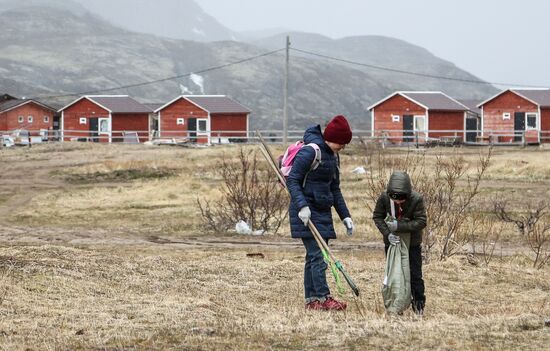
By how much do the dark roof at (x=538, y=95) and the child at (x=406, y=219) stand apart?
50628 millimetres

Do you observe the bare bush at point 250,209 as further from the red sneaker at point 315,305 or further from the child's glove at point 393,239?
the child's glove at point 393,239

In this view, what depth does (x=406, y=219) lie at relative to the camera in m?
9.41

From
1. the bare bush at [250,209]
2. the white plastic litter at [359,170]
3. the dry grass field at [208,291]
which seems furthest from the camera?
the white plastic litter at [359,170]

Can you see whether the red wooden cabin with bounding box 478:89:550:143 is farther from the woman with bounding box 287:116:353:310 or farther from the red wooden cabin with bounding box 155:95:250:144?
the woman with bounding box 287:116:353:310

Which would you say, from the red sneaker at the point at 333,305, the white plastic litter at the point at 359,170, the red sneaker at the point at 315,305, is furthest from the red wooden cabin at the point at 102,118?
the red sneaker at the point at 333,305

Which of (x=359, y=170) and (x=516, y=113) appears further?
(x=516, y=113)

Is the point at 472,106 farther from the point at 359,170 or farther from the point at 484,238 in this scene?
the point at 484,238

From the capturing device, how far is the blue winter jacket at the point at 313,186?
9.31 metres

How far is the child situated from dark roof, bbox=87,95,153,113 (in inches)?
2195

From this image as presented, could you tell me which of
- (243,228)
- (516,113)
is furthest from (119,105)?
(243,228)

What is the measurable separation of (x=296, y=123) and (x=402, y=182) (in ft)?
380

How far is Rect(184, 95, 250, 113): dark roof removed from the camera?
62.3 meters

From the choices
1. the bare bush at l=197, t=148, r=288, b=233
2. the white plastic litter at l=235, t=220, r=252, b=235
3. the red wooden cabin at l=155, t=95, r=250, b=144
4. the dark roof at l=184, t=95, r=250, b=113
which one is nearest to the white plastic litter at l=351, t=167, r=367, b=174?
the bare bush at l=197, t=148, r=288, b=233

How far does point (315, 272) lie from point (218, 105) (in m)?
53.9
